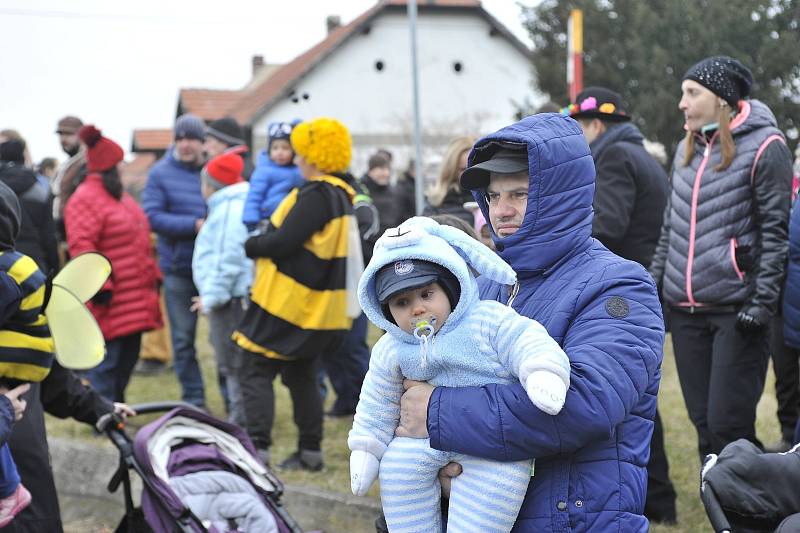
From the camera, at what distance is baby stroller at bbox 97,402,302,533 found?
418cm

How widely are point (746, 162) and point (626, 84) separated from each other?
1571cm

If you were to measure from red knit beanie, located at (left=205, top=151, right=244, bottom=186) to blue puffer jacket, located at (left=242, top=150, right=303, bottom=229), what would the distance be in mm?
477

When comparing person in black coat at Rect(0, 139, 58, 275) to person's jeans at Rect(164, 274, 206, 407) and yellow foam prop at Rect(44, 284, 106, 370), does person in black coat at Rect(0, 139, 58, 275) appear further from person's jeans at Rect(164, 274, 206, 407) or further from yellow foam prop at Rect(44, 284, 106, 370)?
yellow foam prop at Rect(44, 284, 106, 370)

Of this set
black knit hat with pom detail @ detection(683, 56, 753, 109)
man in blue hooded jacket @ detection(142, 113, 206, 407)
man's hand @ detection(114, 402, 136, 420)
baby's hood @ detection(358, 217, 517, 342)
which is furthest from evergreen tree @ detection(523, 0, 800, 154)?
baby's hood @ detection(358, 217, 517, 342)

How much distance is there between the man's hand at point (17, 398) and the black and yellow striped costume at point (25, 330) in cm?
6

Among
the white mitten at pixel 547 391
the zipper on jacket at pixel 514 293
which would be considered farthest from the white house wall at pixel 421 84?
the white mitten at pixel 547 391

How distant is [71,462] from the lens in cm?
702

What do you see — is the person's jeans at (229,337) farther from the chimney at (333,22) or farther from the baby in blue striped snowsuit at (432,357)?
the chimney at (333,22)

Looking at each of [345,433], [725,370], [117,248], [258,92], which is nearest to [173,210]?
[117,248]

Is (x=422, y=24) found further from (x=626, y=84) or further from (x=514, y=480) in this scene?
(x=514, y=480)

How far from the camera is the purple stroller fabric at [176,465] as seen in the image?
413 cm

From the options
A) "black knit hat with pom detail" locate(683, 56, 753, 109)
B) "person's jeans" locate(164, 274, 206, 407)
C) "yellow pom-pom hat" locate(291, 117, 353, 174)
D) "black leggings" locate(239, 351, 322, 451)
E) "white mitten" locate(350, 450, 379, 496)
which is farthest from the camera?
"person's jeans" locate(164, 274, 206, 407)

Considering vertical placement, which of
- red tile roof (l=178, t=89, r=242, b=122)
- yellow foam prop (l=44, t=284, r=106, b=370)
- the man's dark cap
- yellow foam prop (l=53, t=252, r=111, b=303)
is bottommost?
red tile roof (l=178, t=89, r=242, b=122)

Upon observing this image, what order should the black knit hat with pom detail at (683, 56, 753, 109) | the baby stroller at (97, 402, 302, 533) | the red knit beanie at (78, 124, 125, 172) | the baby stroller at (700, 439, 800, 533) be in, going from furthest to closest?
1. the red knit beanie at (78, 124, 125, 172)
2. the black knit hat with pom detail at (683, 56, 753, 109)
3. the baby stroller at (97, 402, 302, 533)
4. the baby stroller at (700, 439, 800, 533)
